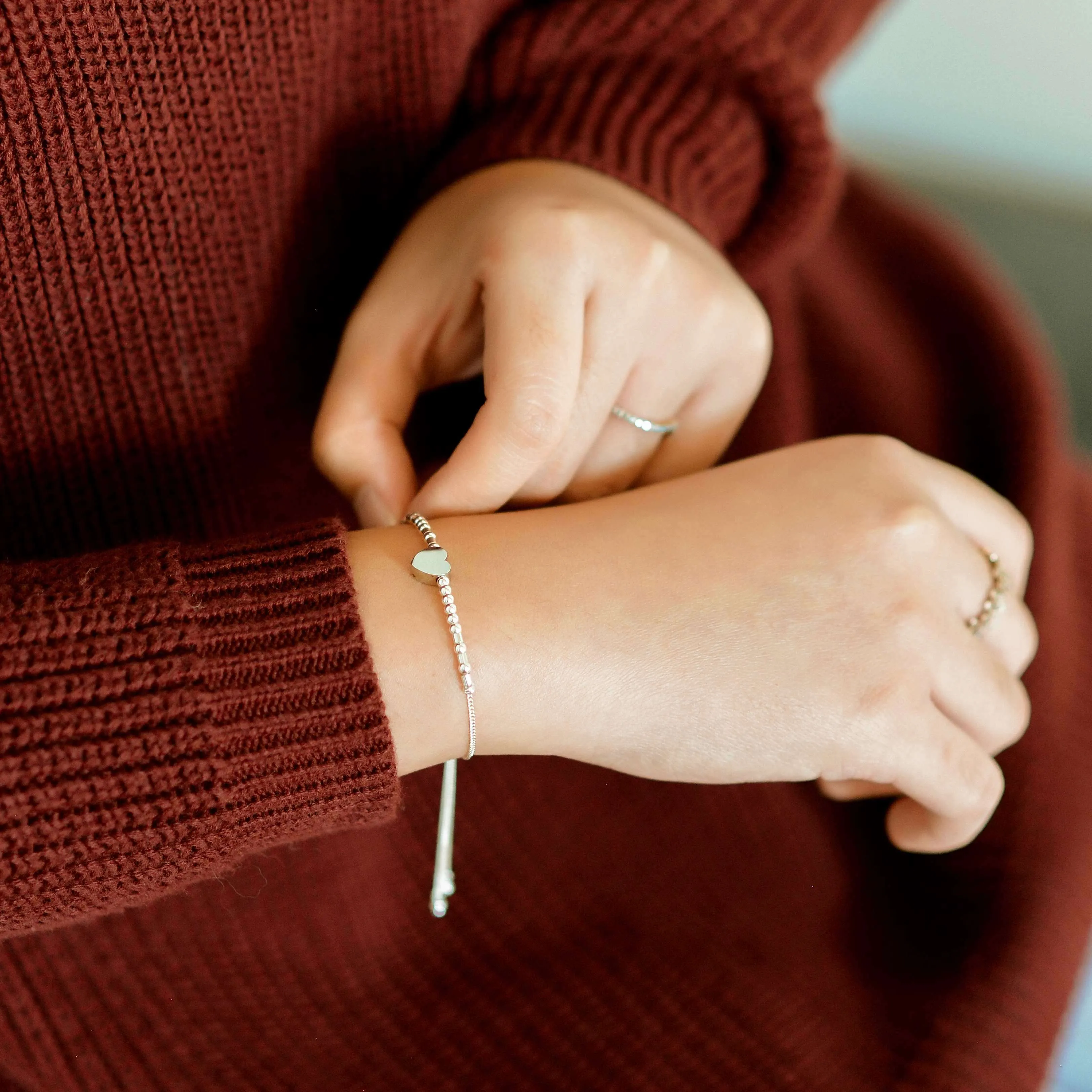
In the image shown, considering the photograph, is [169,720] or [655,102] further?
[655,102]

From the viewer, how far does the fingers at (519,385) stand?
523 millimetres

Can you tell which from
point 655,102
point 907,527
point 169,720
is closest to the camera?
point 169,720

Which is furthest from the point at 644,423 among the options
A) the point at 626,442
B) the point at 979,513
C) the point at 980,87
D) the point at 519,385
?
the point at 980,87

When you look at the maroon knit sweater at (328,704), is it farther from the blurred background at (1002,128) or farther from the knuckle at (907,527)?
the blurred background at (1002,128)

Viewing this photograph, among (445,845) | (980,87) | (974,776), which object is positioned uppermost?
(980,87)

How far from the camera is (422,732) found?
51 cm

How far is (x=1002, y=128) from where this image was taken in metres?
1.59

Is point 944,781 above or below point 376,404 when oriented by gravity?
below

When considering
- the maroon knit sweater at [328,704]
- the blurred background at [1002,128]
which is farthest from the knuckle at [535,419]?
the blurred background at [1002,128]

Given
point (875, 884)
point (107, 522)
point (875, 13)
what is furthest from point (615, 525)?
point (875, 13)

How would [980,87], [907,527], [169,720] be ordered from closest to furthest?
1. [169,720]
2. [907,527]
3. [980,87]

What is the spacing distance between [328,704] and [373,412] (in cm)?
17

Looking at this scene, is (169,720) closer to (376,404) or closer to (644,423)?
(376,404)

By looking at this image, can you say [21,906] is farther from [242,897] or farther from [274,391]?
[274,391]
